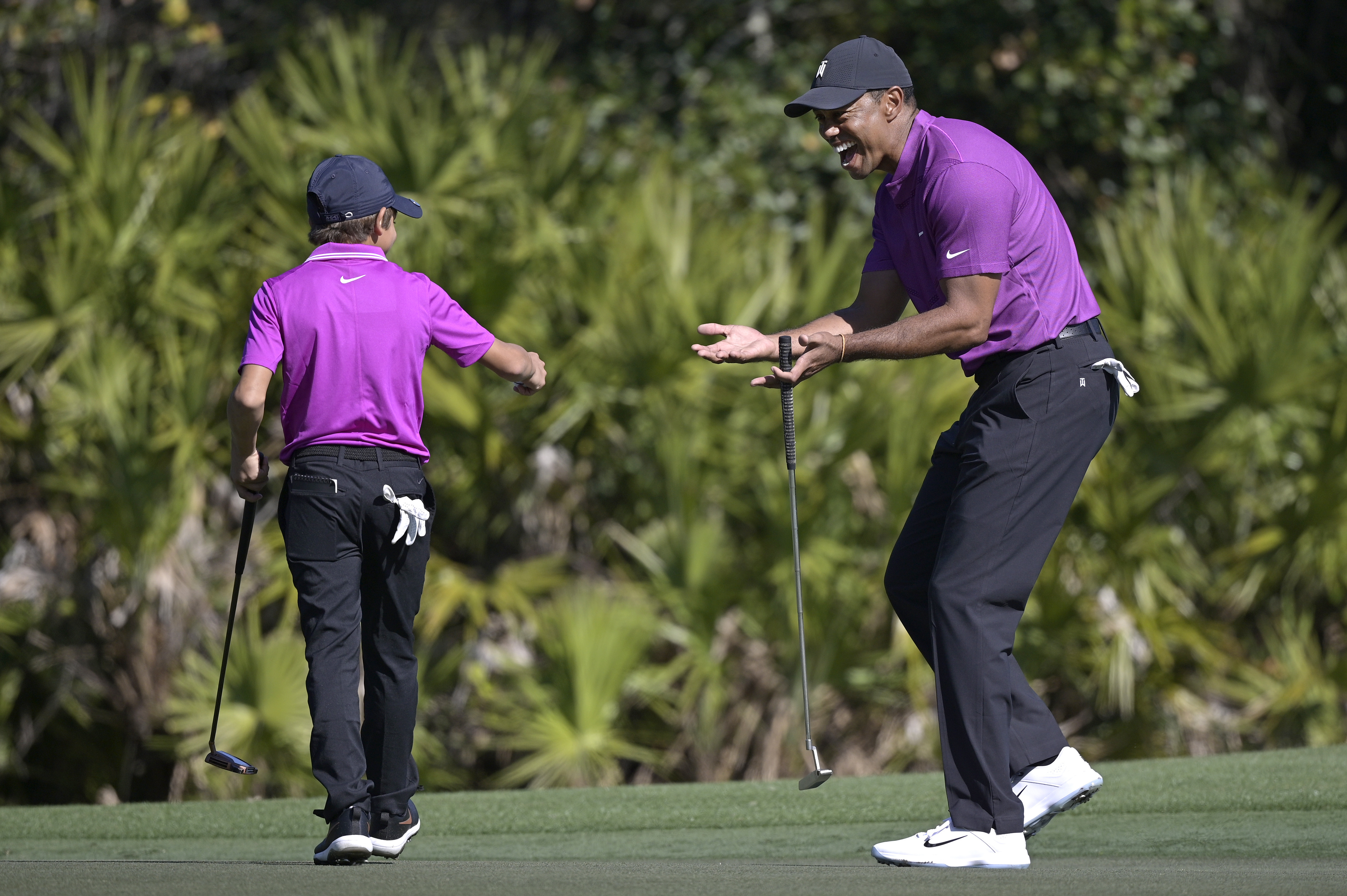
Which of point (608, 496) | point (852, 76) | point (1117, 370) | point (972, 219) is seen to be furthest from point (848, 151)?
point (608, 496)

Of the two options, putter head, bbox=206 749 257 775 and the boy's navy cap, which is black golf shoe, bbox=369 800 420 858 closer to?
putter head, bbox=206 749 257 775

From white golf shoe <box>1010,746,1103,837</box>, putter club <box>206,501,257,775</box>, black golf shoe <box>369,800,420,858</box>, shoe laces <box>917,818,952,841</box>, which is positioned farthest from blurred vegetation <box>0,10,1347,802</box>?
shoe laces <box>917,818,952,841</box>

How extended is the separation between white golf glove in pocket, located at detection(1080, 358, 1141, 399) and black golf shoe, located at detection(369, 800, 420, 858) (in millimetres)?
2139

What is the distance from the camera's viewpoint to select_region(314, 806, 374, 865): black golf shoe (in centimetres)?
401

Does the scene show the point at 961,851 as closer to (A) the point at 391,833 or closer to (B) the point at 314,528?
(A) the point at 391,833

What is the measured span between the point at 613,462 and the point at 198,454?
2191 millimetres

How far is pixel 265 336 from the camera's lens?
4.20m

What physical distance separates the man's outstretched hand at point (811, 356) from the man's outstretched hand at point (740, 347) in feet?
0.40

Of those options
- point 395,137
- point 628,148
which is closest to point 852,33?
point 628,148

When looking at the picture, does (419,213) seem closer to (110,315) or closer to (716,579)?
(716,579)

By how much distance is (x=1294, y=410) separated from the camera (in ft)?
27.8

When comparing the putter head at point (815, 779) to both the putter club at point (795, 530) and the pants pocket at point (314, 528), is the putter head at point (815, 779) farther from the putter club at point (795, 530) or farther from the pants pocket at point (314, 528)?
the pants pocket at point (314, 528)

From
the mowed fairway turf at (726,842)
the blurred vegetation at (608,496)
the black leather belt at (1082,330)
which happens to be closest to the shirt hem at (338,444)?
the mowed fairway turf at (726,842)

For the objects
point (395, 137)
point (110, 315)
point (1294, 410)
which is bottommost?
point (1294, 410)
